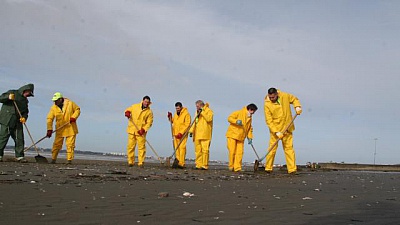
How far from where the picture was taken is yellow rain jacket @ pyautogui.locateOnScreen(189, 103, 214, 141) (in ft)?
45.7

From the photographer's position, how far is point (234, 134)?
516 inches

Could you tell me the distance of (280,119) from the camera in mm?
11945

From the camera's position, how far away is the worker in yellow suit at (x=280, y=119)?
11.7 m

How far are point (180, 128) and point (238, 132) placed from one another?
298 centimetres

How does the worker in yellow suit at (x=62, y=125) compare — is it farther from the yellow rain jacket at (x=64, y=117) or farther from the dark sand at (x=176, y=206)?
the dark sand at (x=176, y=206)

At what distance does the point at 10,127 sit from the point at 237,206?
10.2 m

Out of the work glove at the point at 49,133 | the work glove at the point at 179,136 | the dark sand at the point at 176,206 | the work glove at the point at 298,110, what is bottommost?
the dark sand at the point at 176,206

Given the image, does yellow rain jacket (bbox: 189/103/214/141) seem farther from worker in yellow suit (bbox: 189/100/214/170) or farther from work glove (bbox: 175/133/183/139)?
work glove (bbox: 175/133/183/139)

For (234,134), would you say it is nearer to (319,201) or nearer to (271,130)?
(271,130)

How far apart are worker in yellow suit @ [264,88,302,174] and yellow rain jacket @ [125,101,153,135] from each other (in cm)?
402

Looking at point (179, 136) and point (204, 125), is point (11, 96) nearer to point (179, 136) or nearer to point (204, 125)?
point (179, 136)

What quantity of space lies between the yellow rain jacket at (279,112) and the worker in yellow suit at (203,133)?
2.43 m

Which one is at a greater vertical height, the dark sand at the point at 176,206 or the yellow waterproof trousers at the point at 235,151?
the yellow waterproof trousers at the point at 235,151

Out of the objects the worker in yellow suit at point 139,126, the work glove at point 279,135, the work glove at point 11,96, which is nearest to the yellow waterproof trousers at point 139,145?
the worker in yellow suit at point 139,126
